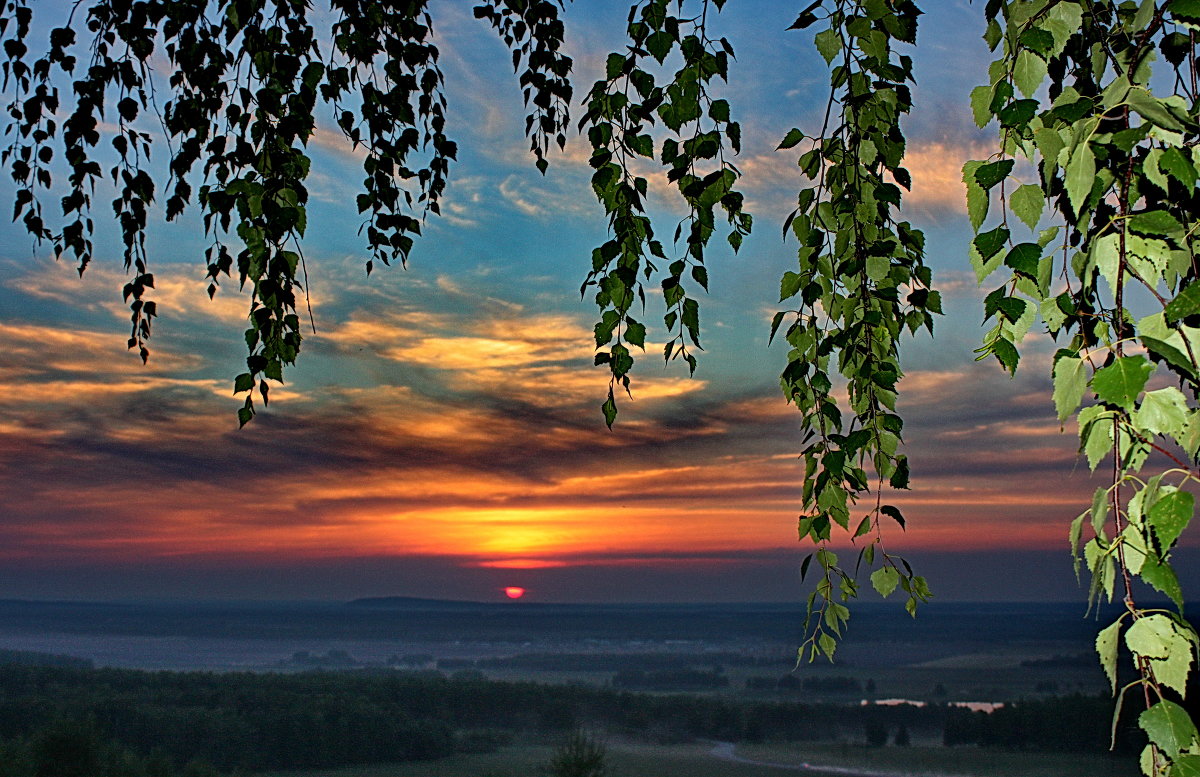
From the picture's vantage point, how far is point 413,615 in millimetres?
67312

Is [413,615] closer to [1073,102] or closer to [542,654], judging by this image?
[542,654]

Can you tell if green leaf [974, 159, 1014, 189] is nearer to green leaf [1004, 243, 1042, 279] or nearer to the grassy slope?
green leaf [1004, 243, 1042, 279]

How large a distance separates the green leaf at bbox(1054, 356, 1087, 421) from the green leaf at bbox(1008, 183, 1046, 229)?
16 centimetres

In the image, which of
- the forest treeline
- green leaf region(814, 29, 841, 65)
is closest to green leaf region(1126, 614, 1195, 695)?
green leaf region(814, 29, 841, 65)

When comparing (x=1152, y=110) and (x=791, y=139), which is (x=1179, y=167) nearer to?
(x=1152, y=110)

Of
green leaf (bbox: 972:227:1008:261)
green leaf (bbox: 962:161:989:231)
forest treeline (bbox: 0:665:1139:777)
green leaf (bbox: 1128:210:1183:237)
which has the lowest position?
forest treeline (bbox: 0:665:1139:777)

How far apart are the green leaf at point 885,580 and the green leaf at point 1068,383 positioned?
994mm

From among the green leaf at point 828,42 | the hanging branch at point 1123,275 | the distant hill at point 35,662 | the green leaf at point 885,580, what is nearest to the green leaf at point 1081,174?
the hanging branch at point 1123,275

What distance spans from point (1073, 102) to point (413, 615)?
232ft

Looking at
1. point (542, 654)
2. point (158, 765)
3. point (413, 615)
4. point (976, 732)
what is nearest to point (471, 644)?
point (542, 654)

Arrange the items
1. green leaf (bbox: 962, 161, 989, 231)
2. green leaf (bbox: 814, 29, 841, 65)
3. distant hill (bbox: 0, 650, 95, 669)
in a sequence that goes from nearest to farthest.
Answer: green leaf (bbox: 962, 161, 989, 231), green leaf (bbox: 814, 29, 841, 65), distant hill (bbox: 0, 650, 95, 669)

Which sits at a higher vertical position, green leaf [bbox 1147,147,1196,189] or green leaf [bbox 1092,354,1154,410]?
green leaf [bbox 1147,147,1196,189]

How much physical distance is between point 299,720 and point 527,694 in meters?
11.2

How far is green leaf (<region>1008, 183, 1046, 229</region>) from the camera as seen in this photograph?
0.92 meters
